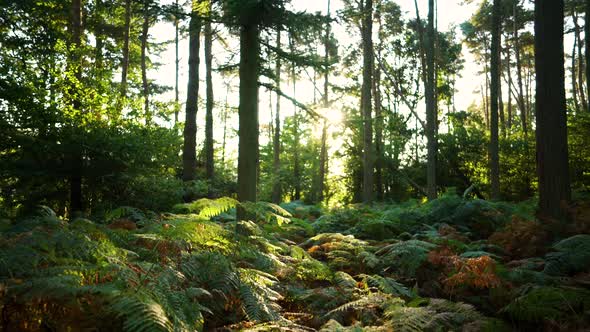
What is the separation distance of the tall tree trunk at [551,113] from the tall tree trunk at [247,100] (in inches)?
198

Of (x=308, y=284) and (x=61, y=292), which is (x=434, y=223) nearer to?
(x=308, y=284)

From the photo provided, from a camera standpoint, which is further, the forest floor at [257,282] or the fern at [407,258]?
the fern at [407,258]

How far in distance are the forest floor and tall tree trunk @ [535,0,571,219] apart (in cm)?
66

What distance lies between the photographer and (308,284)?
4.62 metres

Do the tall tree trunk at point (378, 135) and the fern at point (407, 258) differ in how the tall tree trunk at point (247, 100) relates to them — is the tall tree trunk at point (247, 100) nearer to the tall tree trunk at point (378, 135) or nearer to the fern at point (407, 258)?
the fern at point (407, 258)

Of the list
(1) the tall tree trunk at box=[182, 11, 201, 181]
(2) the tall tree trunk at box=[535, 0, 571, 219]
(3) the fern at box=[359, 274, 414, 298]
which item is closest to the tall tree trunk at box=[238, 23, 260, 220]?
(3) the fern at box=[359, 274, 414, 298]

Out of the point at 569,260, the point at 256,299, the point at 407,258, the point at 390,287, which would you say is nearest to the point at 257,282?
the point at 256,299

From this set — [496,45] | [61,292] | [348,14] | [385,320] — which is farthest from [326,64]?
[496,45]

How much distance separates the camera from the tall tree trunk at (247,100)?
712 cm

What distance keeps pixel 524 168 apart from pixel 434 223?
9.50 m

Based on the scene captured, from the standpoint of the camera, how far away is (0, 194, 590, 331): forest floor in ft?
7.89

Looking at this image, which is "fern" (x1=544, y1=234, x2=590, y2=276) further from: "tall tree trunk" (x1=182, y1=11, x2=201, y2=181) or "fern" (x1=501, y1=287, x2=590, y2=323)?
"tall tree trunk" (x1=182, y1=11, x2=201, y2=181)

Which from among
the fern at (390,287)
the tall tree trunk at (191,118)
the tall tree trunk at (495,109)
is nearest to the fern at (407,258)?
the fern at (390,287)

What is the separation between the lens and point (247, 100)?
714cm
